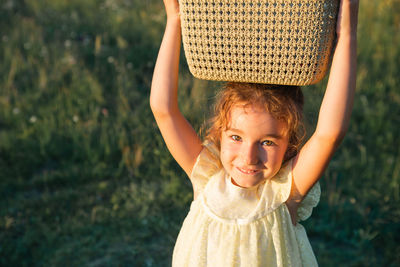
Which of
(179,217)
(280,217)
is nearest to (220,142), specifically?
(280,217)

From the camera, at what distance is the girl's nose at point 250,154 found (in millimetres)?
1723

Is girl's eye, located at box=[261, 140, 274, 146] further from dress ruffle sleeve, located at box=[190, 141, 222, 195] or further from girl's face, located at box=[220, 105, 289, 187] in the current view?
dress ruffle sleeve, located at box=[190, 141, 222, 195]

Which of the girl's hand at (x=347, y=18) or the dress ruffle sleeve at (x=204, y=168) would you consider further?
the dress ruffle sleeve at (x=204, y=168)

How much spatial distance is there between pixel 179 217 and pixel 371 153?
5.65 ft

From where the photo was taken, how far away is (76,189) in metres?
3.58

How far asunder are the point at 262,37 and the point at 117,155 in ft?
8.28

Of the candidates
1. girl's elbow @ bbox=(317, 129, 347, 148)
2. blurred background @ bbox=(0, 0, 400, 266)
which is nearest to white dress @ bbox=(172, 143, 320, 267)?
girl's elbow @ bbox=(317, 129, 347, 148)

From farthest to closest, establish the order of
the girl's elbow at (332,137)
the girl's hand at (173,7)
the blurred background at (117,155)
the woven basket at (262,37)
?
1. the blurred background at (117,155)
2. the girl's hand at (173,7)
3. the girl's elbow at (332,137)
4. the woven basket at (262,37)

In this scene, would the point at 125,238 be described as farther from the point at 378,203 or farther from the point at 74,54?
the point at 74,54

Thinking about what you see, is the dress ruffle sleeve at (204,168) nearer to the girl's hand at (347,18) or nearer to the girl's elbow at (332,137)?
the girl's elbow at (332,137)

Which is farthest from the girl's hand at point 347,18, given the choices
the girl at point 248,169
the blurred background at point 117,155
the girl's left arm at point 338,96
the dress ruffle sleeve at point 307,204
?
the blurred background at point 117,155

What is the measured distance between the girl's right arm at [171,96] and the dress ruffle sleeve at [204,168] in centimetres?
3

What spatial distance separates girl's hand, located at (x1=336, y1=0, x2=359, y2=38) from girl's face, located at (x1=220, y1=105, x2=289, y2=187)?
0.39 meters

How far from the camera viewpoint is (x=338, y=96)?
157 centimetres
